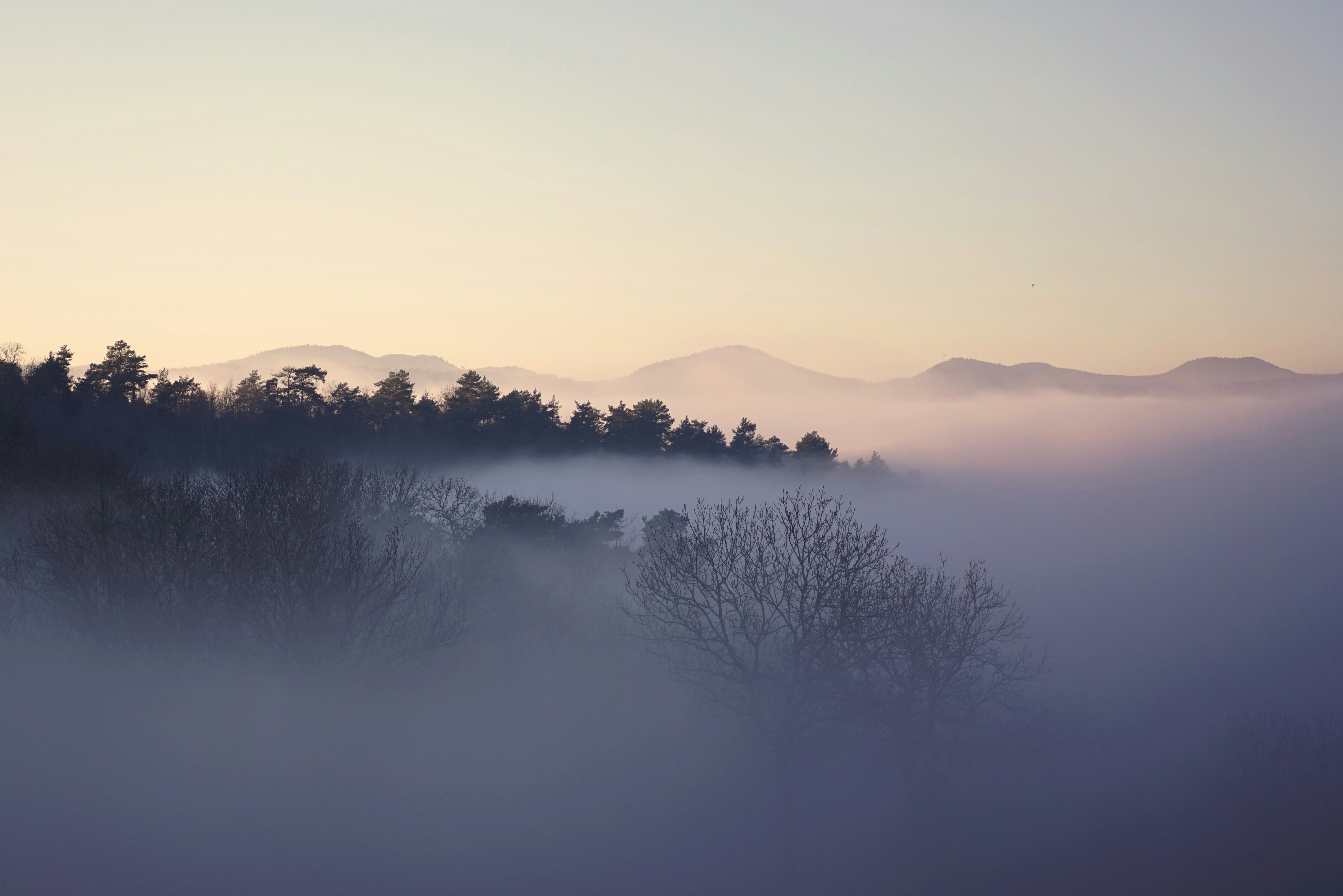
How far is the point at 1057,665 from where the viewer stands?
96.1m

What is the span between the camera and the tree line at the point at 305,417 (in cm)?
6412

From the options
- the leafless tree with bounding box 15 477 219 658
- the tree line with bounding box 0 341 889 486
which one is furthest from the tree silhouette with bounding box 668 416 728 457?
the leafless tree with bounding box 15 477 219 658

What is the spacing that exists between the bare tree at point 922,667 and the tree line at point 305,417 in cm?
3982

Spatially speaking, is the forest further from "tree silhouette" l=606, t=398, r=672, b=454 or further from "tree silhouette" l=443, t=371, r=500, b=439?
"tree silhouette" l=606, t=398, r=672, b=454

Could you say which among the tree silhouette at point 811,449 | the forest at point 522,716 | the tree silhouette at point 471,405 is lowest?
the forest at point 522,716

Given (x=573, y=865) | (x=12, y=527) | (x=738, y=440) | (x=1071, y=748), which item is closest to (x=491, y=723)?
(x=573, y=865)

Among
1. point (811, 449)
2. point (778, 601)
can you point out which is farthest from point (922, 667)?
point (811, 449)

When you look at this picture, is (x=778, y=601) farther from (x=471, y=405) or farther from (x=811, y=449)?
(x=811, y=449)

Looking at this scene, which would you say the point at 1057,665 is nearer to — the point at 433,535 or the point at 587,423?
the point at 587,423

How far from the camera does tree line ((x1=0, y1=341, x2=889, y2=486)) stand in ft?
210

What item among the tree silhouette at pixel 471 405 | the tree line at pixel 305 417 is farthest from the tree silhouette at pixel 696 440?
the tree silhouette at pixel 471 405

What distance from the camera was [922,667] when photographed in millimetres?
32219

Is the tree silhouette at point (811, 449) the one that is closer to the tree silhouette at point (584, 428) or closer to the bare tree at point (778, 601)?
the tree silhouette at point (584, 428)

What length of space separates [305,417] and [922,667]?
59160 millimetres
